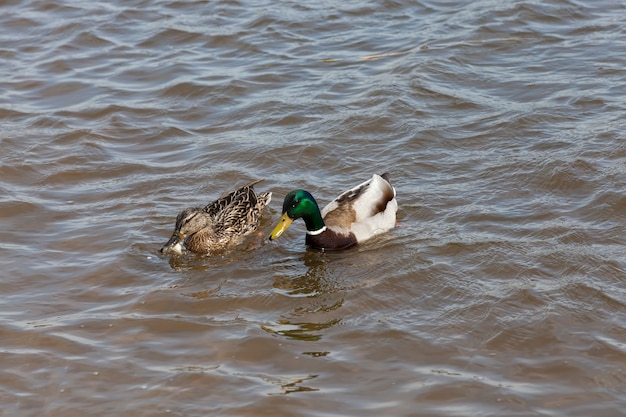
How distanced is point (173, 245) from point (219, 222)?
61 centimetres

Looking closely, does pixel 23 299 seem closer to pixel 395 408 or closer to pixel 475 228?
pixel 395 408

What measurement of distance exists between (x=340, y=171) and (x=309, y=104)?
1.56 meters

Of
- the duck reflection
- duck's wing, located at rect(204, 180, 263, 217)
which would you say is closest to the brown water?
the duck reflection

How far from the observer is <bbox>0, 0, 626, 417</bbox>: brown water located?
21.7 ft

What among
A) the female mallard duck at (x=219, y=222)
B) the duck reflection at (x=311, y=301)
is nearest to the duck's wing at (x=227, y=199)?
the female mallard duck at (x=219, y=222)

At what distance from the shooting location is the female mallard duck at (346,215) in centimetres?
881

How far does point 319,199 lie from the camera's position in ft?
31.9

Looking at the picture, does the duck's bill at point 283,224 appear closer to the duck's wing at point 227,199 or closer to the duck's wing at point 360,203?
the duck's wing at point 360,203

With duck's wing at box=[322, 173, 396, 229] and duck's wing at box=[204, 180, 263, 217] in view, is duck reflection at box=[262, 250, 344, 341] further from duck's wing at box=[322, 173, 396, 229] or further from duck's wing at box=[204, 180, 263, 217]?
duck's wing at box=[204, 180, 263, 217]

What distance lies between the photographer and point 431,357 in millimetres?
6797

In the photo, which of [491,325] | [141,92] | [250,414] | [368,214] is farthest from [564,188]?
[141,92]

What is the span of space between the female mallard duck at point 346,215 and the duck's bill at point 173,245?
791 mm

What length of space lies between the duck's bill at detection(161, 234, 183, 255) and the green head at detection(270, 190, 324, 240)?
790 millimetres

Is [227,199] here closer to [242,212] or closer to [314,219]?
[242,212]
